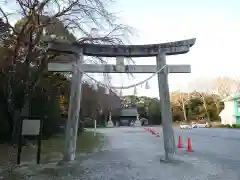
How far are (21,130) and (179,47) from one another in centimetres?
606

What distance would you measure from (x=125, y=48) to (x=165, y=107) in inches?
100

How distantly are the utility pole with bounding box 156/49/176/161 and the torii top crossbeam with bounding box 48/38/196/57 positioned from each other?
0.94 feet

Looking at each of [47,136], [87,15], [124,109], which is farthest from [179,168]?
[124,109]

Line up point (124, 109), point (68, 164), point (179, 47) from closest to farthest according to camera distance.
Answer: point (68, 164) → point (179, 47) → point (124, 109)

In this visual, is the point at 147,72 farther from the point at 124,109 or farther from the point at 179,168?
the point at 124,109

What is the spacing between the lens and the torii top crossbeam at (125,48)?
11.2 m

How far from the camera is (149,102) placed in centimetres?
7812

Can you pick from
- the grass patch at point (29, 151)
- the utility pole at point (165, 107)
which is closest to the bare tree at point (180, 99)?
the grass patch at point (29, 151)

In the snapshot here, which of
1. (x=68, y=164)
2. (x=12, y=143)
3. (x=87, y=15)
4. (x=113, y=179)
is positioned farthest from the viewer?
(x=12, y=143)

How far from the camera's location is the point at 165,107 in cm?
1131

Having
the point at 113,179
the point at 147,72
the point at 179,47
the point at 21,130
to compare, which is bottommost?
the point at 113,179

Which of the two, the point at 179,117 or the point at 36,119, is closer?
the point at 36,119

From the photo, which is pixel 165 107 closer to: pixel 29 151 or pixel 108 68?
pixel 108 68

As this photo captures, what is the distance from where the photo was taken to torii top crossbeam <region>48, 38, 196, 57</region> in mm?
11156
